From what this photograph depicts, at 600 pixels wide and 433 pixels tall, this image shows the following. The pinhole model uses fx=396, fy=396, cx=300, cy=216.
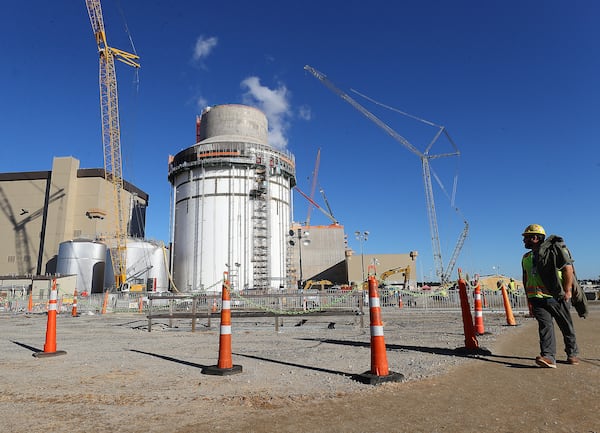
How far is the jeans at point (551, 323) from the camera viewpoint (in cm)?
529

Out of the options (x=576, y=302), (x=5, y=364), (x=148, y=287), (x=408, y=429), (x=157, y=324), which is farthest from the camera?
(x=148, y=287)

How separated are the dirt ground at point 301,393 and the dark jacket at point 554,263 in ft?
3.19

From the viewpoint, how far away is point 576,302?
579 centimetres

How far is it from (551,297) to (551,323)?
0.36 meters

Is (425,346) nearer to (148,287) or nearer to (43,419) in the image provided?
(43,419)

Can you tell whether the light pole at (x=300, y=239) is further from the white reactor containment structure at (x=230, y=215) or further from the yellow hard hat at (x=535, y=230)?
the yellow hard hat at (x=535, y=230)

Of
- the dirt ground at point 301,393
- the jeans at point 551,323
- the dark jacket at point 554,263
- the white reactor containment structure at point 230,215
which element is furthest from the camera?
the white reactor containment structure at point 230,215

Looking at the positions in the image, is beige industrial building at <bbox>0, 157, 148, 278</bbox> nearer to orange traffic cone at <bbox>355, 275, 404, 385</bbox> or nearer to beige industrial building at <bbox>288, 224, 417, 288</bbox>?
beige industrial building at <bbox>288, 224, 417, 288</bbox>

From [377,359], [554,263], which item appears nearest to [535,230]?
[554,263]

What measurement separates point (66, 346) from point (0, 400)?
5066mm

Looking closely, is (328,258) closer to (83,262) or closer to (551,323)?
(83,262)

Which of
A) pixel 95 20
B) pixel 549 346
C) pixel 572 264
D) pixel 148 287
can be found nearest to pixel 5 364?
pixel 549 346

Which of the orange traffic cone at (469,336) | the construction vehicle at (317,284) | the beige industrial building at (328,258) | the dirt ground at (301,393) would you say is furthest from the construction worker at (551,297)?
the beige industrial building at (328,258)

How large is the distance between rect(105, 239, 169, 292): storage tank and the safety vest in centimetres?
4992
